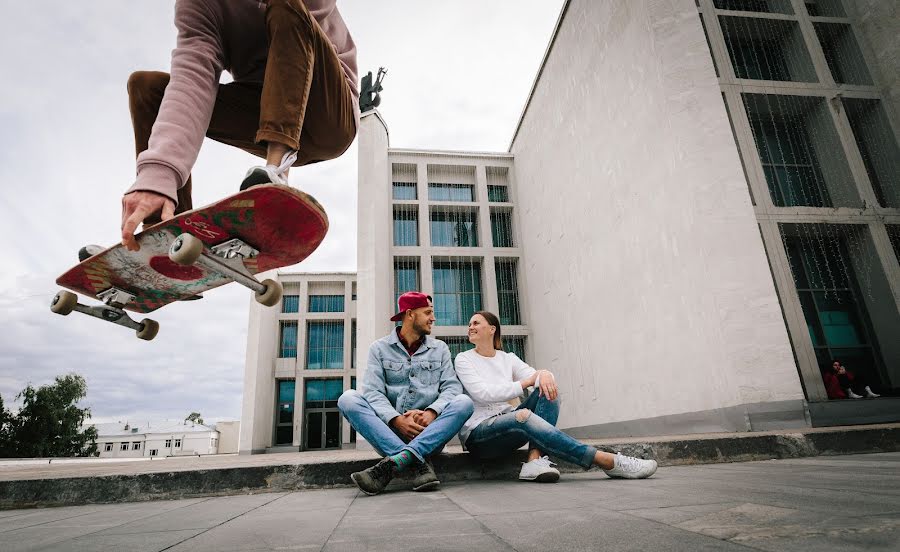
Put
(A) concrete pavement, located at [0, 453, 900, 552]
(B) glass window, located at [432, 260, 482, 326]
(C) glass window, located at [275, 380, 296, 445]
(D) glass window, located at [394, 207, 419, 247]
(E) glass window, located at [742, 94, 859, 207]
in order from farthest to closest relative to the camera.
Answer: (C) glass window, located at [275, 380, 296, 445] → (D) glass window, located at [394, 207, 419, 247] → (B) glass window, located at [432, 260, 482, 326] → (E) glass window, located at [742, 94, 859, 207] → (A) concrete pavement, located at [0, 453, 900, 552]

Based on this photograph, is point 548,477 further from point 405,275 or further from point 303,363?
point 303,363

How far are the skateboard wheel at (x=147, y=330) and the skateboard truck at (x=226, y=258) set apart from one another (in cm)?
68

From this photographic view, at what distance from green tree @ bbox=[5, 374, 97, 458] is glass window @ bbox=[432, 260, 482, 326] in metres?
41.1

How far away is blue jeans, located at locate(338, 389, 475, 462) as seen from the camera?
2689 millimetres

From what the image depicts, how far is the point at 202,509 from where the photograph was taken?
224 centimetres

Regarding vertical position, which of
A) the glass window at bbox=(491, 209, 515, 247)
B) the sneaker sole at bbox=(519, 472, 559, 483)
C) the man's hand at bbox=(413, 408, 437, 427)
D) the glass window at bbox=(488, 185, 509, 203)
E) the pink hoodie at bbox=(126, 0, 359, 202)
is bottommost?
the sneaker sole at bbox=(519, 472, 559, 483)

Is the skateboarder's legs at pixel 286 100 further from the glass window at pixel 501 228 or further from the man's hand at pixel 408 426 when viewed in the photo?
the glass window at pixel 501 228

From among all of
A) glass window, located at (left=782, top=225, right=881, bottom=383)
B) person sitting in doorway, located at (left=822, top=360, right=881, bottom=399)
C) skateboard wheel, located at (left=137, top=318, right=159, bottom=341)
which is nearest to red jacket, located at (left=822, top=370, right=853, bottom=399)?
person sitting in doorway, located at (left=822, top=360, right=881, bottom=399)

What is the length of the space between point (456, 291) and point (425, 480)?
14608mm

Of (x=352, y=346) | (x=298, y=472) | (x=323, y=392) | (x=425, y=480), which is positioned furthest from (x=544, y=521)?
(x=323, y=392)

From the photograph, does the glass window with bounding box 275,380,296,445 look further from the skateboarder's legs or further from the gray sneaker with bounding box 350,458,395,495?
the skateboarder's legs

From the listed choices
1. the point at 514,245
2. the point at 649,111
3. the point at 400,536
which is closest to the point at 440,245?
the point at 514,245

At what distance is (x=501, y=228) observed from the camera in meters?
18.1

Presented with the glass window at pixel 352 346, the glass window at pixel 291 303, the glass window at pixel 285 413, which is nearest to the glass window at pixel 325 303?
the glass window at pixel 291 303
